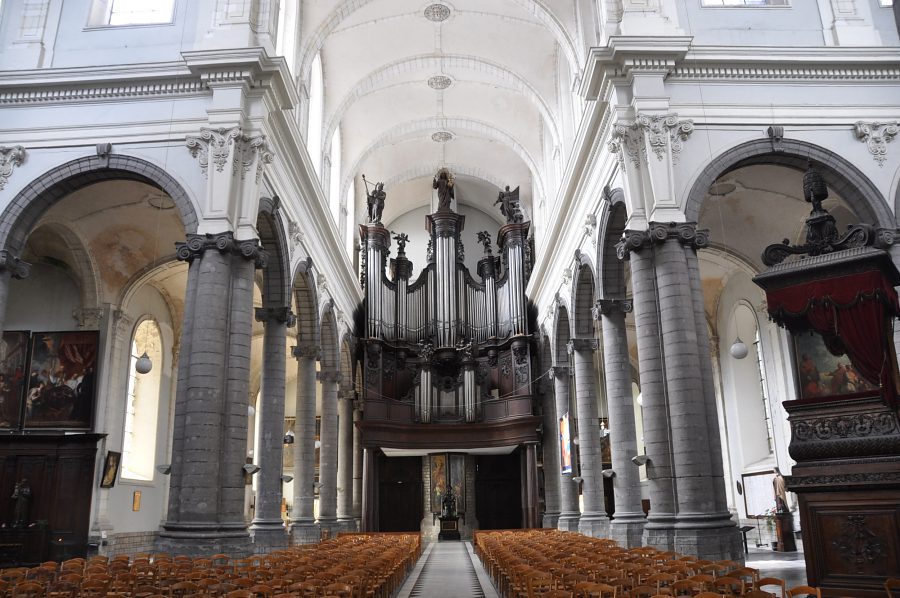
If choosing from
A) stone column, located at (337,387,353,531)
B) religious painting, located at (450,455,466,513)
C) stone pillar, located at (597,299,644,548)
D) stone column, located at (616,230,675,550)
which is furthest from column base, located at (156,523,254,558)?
religious painting, located at (450,455,466,513)

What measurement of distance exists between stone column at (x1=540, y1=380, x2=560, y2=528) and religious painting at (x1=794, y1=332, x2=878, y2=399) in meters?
16.6

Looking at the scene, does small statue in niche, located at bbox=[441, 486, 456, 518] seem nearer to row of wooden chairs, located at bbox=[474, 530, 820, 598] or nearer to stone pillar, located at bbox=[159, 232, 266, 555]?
stone pillar, located at bbox=[159, 232, 266, 555]

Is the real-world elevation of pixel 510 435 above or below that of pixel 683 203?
below

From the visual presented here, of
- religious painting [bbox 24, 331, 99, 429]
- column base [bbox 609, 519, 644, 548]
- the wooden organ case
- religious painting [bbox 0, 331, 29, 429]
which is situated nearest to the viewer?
column base [bbox 609, 519, 644, 548]

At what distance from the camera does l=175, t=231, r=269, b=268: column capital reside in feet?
43.5

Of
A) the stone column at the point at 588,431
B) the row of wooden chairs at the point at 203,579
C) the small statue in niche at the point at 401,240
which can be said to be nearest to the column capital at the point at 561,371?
the stone column at the point at 588,431

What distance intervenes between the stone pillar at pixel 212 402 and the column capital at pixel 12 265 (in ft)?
11.2

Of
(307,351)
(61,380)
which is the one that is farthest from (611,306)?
(61,380)

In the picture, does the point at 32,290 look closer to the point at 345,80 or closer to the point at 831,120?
the point at 345,80

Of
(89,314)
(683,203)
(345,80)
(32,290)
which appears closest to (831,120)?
(683,203)

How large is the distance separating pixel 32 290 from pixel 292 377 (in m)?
17.3

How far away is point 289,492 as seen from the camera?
34.1m

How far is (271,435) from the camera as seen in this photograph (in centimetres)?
1605

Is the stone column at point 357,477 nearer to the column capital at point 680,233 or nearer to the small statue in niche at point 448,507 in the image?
the small statue in niche at point 448,507
